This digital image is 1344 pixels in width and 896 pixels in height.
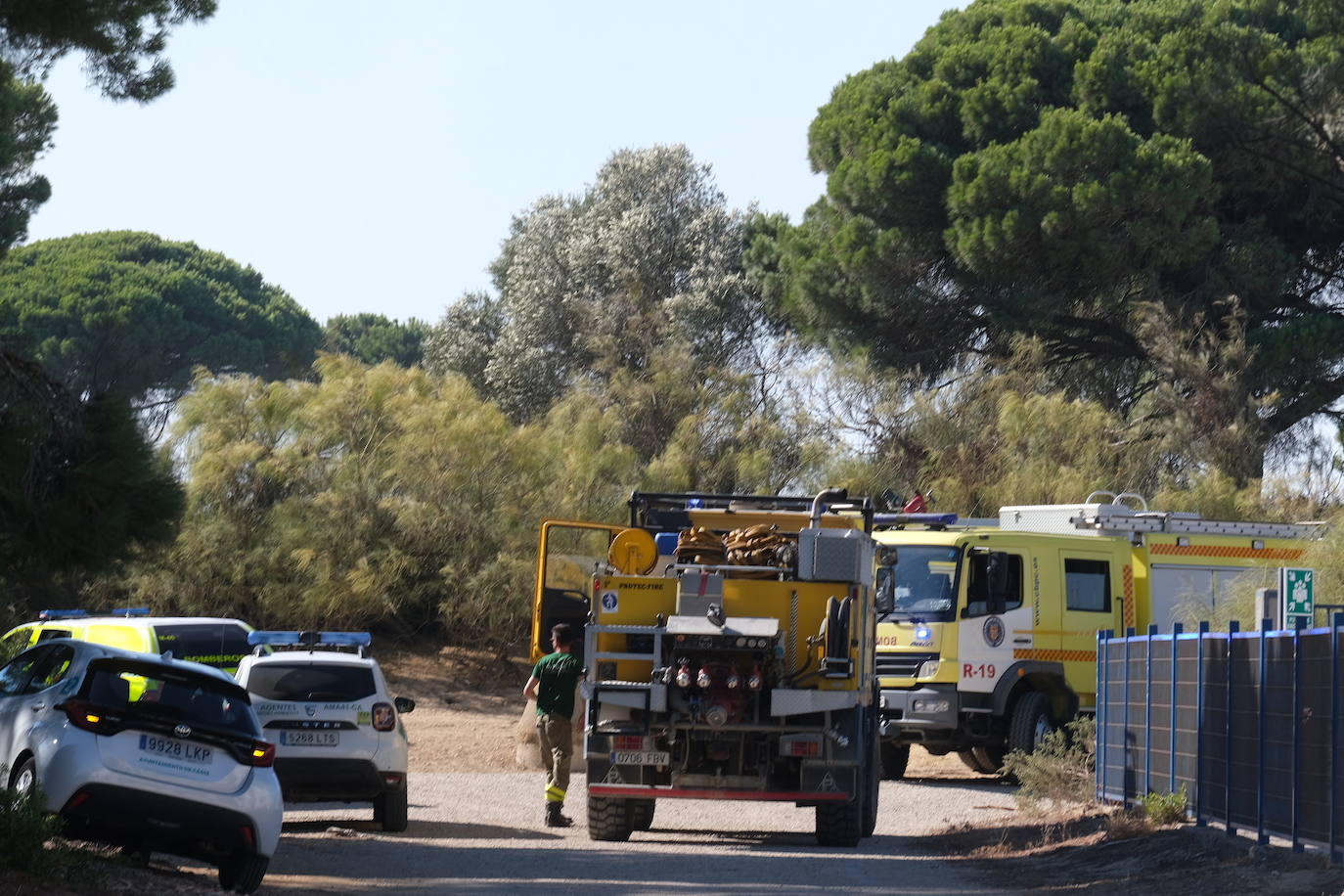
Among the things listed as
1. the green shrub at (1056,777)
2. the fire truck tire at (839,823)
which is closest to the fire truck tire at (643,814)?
the fire truck tire at (839,823)

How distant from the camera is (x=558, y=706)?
1641cm

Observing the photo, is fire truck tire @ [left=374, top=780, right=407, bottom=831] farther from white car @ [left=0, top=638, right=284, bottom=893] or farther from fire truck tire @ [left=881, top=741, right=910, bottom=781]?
fire truck tire @ [left=881, top=741, right=910, bottom=781]

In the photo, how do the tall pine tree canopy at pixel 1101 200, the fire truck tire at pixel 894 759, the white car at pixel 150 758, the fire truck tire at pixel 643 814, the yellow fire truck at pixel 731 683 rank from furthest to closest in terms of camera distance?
1. the tall pine tree canopy at pixel 1101 200
2. the fire truck tire at pixel 894 759
3. the fire truck tire at pixel 643 814
4. the yellow fire truck at pixel 731 683
5. the white car at pixel 150 758

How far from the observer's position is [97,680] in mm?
11445

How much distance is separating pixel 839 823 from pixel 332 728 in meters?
4.59

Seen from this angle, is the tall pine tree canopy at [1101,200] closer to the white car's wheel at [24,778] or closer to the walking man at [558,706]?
the walking man at [558,706]

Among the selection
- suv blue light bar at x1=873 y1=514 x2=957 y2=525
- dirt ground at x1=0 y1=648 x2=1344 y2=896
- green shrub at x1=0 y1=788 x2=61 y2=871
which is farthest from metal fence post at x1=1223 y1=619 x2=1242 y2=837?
green shrub at x1=0 y1=788 x2=61 y2=871

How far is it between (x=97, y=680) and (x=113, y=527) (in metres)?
1.17

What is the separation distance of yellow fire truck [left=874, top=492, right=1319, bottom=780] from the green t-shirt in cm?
511

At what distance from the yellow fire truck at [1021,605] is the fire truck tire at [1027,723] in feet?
0.05

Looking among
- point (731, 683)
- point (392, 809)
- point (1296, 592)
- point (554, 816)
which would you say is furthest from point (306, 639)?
point (1296, 592)

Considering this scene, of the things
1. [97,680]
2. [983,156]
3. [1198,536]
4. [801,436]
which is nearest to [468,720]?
[801,436]

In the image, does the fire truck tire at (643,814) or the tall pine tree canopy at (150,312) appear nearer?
the fire truck tire at (643,814)

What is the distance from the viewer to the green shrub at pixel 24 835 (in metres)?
10.1
